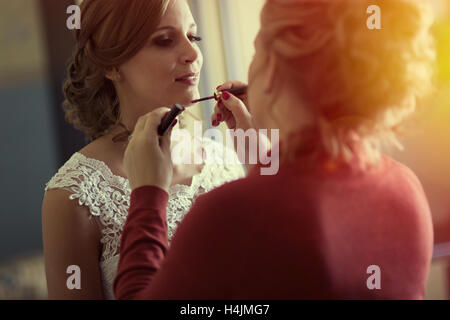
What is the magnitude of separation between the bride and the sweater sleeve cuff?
399mm

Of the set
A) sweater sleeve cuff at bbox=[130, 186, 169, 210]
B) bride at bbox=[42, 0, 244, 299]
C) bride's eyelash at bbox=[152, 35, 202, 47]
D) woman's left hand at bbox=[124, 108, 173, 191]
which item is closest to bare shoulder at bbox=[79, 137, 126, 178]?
bride at bbox=[42, 0, 244, 299]

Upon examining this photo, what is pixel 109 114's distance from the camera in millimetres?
1216

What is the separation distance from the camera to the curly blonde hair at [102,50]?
1.09 m

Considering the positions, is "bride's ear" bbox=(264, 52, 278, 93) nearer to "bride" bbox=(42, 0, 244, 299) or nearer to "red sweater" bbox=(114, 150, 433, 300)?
"red sweater" bbox=(114, 150, 433, 300)

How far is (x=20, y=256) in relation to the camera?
221 cm

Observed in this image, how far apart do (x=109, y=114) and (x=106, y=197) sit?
0.69ft

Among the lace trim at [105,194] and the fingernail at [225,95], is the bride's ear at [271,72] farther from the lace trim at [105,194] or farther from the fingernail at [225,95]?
the lace trim at [105,194]

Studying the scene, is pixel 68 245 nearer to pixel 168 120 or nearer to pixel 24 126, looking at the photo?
pixel 168 120

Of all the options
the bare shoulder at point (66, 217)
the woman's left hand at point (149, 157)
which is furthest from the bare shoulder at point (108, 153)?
the woman's left hand at point (149, 157)

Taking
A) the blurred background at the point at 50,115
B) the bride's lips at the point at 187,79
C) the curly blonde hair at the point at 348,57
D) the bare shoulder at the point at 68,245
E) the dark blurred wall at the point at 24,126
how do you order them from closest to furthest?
the curly blonde hair at the point at 348,57 < the bare shoulder at the point at 68,245 < the bride's lips at the point at 187,79 < the blurred background at the point at 50,115 < the dark blurred wall at the point at 24,126

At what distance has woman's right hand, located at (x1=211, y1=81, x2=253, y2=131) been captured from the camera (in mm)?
1033

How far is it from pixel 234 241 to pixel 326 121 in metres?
0.17

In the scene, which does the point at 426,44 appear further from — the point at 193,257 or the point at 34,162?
the point at 34,162

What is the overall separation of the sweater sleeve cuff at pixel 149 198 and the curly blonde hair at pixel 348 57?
0.22m
